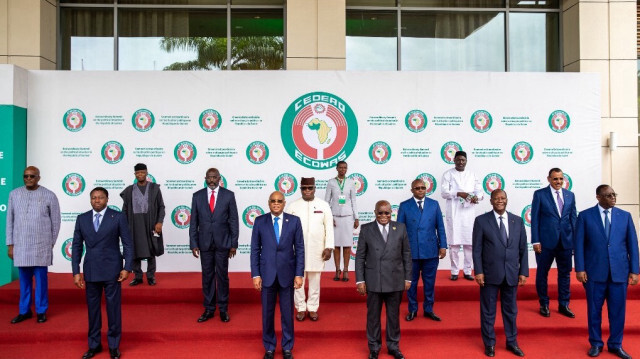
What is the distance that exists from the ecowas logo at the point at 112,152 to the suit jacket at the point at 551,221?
20.1 ft

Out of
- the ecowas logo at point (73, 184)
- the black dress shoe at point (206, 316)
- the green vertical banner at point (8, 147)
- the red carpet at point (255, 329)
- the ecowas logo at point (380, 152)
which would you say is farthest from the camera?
the ecowas logo at point (380, 152)

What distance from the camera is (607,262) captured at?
5.03m

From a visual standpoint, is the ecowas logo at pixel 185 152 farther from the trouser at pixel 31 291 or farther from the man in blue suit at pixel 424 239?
the man in blue suit at pixel 424 239

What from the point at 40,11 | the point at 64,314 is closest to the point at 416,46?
the point at 40,11

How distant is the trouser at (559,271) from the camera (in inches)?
239

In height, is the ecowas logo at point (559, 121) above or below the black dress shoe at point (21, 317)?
above

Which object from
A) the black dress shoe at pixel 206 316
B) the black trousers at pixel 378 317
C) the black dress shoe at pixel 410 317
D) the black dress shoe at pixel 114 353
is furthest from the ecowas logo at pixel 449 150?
the black dress shoe at pixel 114 353

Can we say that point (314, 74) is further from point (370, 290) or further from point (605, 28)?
point (605, 28)

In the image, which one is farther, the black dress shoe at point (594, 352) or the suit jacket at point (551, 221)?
the suit jacket at point (551, 221)

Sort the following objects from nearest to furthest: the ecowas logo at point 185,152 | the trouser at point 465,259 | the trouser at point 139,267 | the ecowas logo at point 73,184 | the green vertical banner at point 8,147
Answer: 1. the trouser at point 139,267
2. the trouser at point 465,259
3. the green vertical banner at point 8,147
4. the ecowas logo at point 73,184
5. the ecowas logo at point 185,152

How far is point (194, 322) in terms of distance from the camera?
19.3 feet

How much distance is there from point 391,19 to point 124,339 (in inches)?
281

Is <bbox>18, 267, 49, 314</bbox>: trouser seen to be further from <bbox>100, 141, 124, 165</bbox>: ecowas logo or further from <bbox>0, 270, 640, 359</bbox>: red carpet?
<bbox>100, 141, 124, 165</bbox>: ecowas logo

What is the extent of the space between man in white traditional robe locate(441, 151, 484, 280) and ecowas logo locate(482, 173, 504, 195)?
935 millimetres
